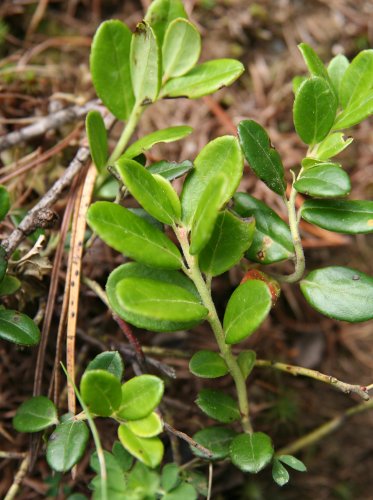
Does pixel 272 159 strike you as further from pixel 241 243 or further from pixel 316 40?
pixel 316 40

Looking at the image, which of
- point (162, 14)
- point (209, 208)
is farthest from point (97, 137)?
point (209, 208)

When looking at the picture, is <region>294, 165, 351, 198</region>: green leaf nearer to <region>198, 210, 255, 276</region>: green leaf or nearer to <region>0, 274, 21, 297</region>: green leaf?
<region>198, 210, 255, 276</region>: green leaf

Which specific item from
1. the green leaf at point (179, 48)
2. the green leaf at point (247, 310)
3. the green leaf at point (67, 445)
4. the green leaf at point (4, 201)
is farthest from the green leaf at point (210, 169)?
the green leaf at point (67, 445)

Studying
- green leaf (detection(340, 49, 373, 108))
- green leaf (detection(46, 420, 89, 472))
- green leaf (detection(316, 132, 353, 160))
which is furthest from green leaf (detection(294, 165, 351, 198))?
green leaf (detection(46, 420, 89, 472))

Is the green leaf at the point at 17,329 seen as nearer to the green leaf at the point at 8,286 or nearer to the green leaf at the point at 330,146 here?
the green leaf at the point at 8,286

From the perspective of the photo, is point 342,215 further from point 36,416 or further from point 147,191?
point 36,416
